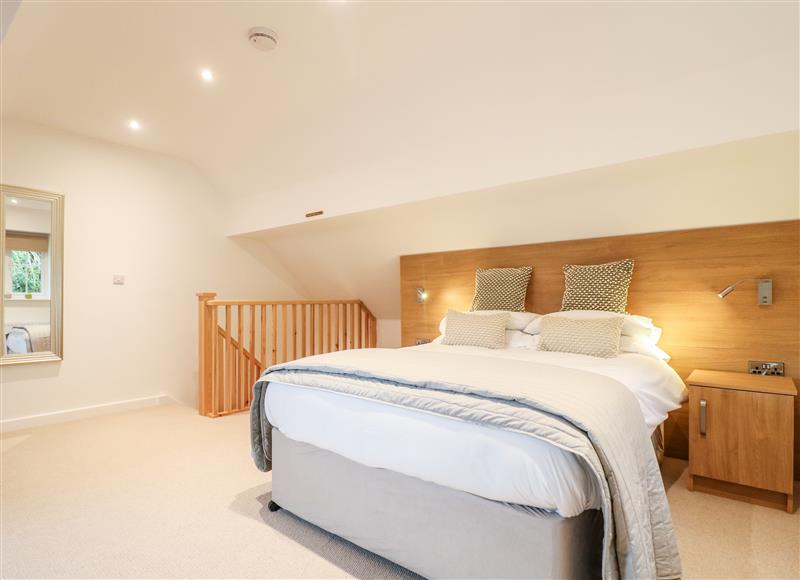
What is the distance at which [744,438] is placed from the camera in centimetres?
219

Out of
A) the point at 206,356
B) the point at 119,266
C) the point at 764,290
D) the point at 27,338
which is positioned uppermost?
the point at 119,266

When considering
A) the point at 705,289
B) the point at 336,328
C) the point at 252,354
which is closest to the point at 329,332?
the point at 336,328

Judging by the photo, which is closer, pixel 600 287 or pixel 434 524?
pixel 434 524

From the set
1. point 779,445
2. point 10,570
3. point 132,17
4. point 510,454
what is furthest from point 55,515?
point 779,445

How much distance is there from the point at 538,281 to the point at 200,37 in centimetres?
284

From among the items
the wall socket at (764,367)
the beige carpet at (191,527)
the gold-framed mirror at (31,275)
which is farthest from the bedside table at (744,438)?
the gold-framed mirror at (31,275)

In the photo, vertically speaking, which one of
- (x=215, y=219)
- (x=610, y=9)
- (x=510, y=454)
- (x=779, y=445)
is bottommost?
(x=779, y=445)

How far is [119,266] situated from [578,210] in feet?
13.3

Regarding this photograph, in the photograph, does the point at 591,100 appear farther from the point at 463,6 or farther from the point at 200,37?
the point at 200,37

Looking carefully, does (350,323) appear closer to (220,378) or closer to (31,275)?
(220,378)

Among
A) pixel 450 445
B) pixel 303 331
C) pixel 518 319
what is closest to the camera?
pixel 450 445

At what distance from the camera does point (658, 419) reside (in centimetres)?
220

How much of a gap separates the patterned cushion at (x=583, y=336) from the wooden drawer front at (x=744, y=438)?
0.46m

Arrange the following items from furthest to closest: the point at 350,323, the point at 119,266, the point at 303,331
Answer: the point at 350,323 < the point at 303,331 < the point at 119,266
